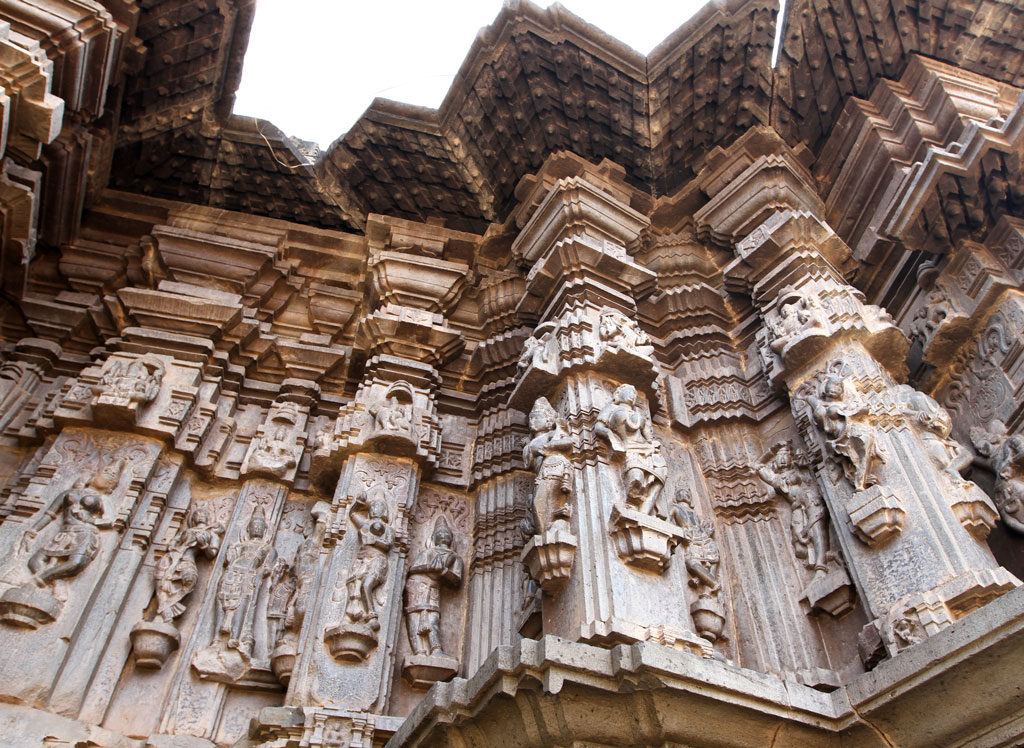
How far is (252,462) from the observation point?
527 cm

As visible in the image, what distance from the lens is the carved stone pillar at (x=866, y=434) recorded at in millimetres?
3449

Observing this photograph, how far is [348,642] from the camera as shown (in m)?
4.05

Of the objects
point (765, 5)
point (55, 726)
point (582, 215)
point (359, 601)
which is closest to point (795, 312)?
point (582, 215)

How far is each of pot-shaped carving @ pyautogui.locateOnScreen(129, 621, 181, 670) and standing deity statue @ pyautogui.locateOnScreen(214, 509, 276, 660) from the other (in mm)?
248

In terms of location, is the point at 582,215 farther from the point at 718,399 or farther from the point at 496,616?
the point at 496,616

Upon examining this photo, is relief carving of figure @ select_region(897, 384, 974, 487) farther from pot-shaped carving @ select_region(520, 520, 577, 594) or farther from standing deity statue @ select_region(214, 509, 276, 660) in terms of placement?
standing deity statue @ select_region(214, 509, 276, 660)

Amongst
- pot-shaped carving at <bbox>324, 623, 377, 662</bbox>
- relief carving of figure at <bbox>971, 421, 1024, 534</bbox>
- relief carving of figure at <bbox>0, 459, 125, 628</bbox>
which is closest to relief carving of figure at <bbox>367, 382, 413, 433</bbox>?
pot-shaped carving at <bbox>324, 623, 377, 662</bbox>

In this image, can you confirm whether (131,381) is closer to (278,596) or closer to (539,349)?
(278,596)

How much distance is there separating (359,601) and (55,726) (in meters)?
1.50

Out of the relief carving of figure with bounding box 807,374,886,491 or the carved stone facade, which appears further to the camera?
the relief carving of figure with bounding box 807,374,886,491

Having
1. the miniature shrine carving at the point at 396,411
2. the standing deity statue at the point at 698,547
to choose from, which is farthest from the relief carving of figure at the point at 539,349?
the standing deity statue at the point at 698,547

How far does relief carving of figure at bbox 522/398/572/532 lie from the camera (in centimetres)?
411

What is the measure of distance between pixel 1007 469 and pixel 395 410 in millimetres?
3600

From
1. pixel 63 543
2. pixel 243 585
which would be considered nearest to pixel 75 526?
pixel 63 543
